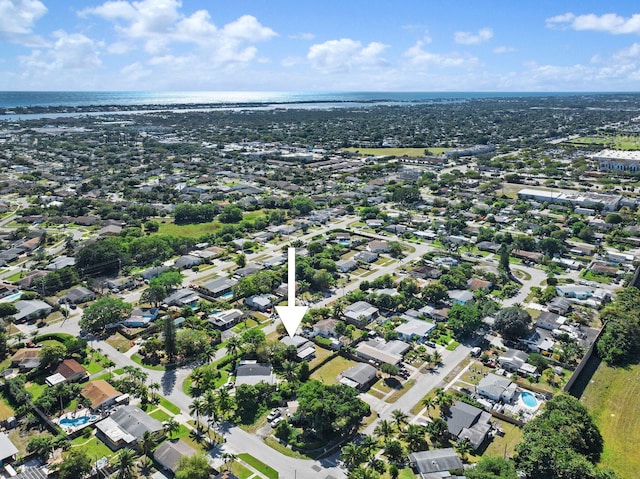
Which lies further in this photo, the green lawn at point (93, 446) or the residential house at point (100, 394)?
the residential house at point (100, 394)

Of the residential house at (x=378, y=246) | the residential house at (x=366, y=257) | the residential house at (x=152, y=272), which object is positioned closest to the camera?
the residential house at (x=152, y=272)

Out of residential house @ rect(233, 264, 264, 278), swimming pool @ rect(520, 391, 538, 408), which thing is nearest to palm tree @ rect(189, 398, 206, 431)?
swimming pool @ rect(520, 391, 538, 408)

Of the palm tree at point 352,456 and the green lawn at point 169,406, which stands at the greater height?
the palm tree at point 352,456

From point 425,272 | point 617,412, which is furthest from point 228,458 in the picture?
point 425,272

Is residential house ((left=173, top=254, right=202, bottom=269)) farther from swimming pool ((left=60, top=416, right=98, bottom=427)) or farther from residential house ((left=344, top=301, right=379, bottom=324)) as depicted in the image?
swimming pool ((left=60, top=416, right=98, bottom=427))

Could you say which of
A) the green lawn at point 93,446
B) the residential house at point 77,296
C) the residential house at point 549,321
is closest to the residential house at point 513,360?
the residential house at point 549,321

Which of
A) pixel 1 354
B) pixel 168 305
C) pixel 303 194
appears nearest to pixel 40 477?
pixel 1 354

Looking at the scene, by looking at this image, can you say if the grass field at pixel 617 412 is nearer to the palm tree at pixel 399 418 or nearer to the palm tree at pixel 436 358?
the palm tree at pixel 436 358
